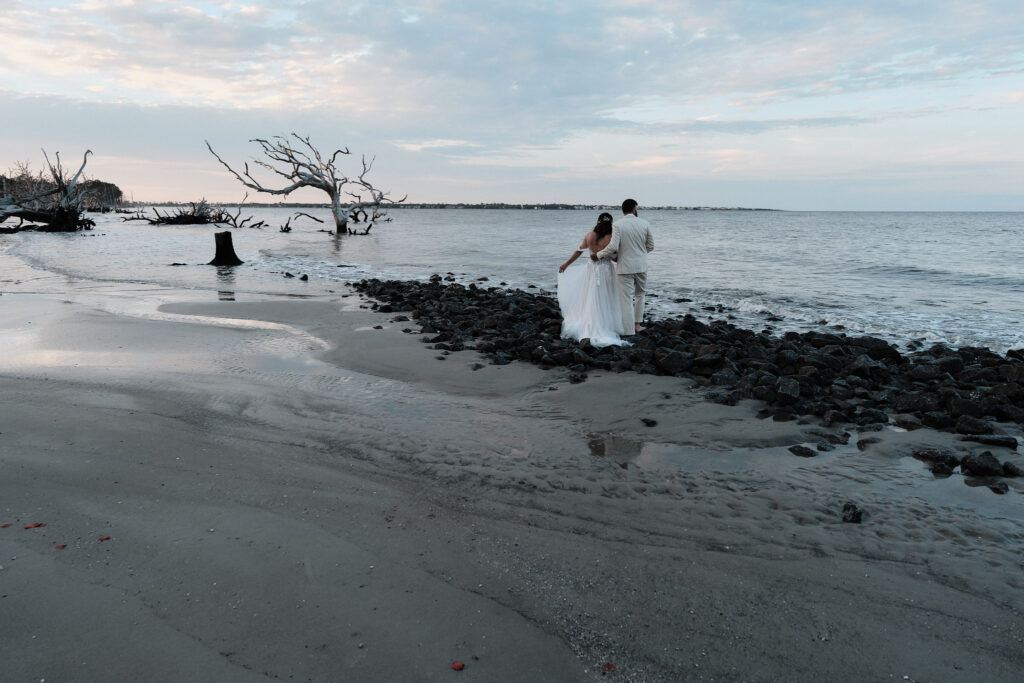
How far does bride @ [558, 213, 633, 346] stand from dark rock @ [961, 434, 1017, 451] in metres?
4.44

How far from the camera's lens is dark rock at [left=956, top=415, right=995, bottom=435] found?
5547 millimetres

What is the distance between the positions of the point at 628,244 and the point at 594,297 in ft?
3.17

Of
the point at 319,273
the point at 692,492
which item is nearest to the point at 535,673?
the point at 692,492

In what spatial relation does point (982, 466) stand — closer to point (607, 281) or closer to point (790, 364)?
point (790, 364)

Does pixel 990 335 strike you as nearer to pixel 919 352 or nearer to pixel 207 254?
pixel 919 352

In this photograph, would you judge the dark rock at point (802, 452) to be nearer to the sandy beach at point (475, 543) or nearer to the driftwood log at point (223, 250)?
the sandy beach at point (475, 543)

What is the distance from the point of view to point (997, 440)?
534 cm

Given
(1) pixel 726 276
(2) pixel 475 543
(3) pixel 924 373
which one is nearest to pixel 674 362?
(3) pixel 924 373

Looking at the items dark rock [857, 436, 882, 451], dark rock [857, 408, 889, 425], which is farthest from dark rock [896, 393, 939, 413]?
dark rock [857, 436, 882, 451]

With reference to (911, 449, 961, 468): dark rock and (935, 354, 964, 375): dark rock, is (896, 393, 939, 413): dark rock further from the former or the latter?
(935, 354, 964, 375): dark rock

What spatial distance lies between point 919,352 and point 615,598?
906 cm

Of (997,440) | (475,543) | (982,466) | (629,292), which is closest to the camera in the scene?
(475,543)

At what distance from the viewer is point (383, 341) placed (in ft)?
29.9

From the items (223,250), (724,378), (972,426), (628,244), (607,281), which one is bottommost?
(972,426)
